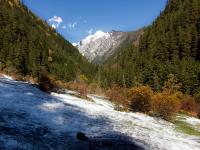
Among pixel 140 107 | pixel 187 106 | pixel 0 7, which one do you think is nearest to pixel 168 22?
pixel 0 7

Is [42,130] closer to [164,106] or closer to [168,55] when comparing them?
[164,106]

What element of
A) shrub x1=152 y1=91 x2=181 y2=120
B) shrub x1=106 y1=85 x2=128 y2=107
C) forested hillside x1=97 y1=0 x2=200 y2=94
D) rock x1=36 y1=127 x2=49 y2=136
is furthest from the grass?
forested hillside x1=97 y1=0 x2=200 y2=94

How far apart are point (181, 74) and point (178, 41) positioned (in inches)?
1624

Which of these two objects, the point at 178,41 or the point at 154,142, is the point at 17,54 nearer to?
the point at 178,41

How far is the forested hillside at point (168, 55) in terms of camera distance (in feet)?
336

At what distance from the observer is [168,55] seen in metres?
134

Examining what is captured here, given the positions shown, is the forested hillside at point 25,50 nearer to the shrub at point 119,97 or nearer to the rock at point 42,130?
the shrub at point 119,97

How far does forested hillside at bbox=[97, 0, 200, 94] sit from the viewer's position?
336ft

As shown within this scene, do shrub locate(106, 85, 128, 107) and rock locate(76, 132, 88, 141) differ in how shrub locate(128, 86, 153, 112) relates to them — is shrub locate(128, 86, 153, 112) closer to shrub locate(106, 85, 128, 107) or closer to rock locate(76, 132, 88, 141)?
shrub locate(106, 85, 128, 107)

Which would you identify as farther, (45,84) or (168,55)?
(168,55)

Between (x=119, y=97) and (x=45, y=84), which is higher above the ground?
(x=45, y=84)

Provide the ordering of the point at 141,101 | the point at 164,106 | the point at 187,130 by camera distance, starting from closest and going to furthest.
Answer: the point at 187,130, the point at 164,106, the point at 141,101

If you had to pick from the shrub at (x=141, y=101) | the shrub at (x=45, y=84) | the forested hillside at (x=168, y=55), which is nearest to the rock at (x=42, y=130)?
the shrub at (x=45, y=84)

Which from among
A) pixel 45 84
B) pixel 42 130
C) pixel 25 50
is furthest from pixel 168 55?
pixel 42 130
